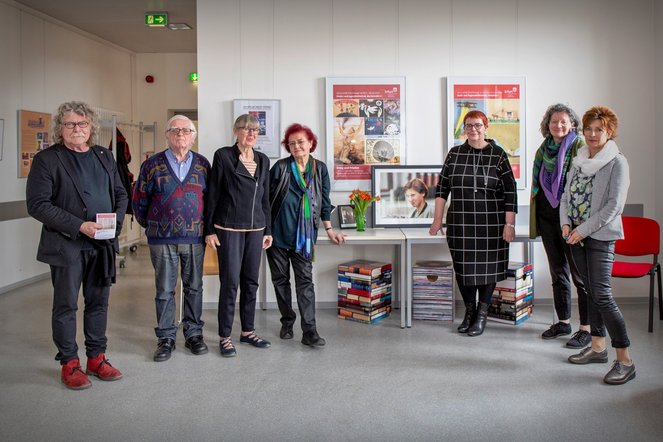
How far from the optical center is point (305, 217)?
4.20 m

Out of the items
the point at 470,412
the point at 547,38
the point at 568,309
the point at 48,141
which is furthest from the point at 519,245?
the point at 48,141

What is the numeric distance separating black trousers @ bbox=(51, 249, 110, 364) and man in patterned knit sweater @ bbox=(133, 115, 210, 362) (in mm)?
424

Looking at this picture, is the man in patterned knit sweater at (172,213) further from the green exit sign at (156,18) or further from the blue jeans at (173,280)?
the green exit sign at (156,18)

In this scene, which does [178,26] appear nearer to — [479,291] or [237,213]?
[237,213]

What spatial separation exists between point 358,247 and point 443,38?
1.97m

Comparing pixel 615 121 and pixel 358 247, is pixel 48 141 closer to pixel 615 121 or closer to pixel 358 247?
pixel 358 247

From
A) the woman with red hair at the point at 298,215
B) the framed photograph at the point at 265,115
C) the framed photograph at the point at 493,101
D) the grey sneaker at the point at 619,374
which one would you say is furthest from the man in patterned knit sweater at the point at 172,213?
the grey sneaker at the point at 619,374

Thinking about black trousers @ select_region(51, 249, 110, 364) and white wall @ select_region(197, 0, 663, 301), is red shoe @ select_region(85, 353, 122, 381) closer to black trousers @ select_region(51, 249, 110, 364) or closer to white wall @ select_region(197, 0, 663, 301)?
black trousers @ select_region(51, 249, 110, 364)

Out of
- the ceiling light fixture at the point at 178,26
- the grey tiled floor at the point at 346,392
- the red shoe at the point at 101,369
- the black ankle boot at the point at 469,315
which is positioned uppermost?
A: the ceiling light fixture at the point at 178,26

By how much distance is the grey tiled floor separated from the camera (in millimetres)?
2881

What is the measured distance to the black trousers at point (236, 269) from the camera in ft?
12.9

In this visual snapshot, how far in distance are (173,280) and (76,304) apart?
2.13 feet

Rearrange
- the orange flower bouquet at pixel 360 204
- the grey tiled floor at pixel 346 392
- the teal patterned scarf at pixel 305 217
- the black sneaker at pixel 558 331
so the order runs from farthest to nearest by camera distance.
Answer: the orange flower bouquet at pixel 360 204
the black sneaker at pixel 558 331
the teal patterned scarf at pixel 305 217
the grey tiled floor at pixel 346 392

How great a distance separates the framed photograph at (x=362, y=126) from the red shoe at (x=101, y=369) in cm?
249
